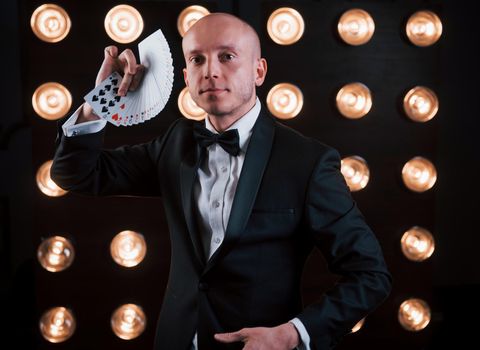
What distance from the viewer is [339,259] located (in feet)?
3.77

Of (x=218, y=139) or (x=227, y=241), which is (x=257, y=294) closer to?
(x=227, y=241)

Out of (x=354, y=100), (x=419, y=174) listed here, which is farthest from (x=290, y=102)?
(x=419, y=174)

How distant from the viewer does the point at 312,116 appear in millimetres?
2043

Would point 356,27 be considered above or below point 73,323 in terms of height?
above

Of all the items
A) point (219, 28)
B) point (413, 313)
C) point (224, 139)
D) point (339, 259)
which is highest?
point (219, 28)

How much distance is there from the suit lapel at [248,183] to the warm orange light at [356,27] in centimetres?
95

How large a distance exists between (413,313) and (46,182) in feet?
4.97

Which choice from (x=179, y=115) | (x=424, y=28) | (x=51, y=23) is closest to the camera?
(x=51, y=23)

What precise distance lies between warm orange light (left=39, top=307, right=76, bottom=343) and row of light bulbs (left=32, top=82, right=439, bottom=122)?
0.71 meters

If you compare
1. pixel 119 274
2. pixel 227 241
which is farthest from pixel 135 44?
pixel 227 241

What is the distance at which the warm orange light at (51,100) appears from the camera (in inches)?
73.1

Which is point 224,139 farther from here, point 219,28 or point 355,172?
point 355,172

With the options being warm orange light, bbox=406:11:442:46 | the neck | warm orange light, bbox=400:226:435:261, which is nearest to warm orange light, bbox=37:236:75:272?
the neck

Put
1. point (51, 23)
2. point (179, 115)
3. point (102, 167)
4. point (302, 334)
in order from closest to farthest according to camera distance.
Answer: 1. point (302, 334)
2. point (102, 167)
3. point (51, 23)
4. point (179, 115)
